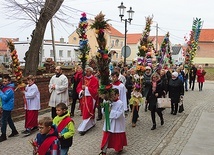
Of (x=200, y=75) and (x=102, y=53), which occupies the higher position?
(x=102, y=53)

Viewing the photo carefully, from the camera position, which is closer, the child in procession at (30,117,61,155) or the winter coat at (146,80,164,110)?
the child in procession at (30,117,61,155)

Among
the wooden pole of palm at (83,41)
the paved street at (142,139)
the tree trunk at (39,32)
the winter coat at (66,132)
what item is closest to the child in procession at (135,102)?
the paved street at (142,139)

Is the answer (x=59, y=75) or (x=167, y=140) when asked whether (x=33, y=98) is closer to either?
(x=59, y=75)

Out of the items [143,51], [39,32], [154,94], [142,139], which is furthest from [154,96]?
[39,32]

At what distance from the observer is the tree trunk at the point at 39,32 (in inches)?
544

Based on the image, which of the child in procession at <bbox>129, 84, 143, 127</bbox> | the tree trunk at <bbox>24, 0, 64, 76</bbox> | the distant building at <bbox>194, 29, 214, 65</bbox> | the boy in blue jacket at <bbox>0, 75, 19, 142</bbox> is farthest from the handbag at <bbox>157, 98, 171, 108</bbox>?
the distant building at <bbox>194, 29, 214, 65</bbox>

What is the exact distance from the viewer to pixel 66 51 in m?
48.7

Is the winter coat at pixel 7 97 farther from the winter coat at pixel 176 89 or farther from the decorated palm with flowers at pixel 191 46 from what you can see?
the decorated palm with flowers at pixel 191 46

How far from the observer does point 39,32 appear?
14016 millimetres

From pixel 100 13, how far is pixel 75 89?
188 inches

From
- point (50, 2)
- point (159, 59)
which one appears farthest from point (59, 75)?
point (159, 59)

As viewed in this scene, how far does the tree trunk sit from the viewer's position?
13828 millimetres

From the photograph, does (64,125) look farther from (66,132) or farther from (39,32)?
(39,32)

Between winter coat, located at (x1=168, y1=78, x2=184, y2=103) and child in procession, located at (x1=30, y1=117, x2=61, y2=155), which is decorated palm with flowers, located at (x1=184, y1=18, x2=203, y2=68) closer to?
winter coat, located at (x1=168, y1=78, x2=184, y2=103)
